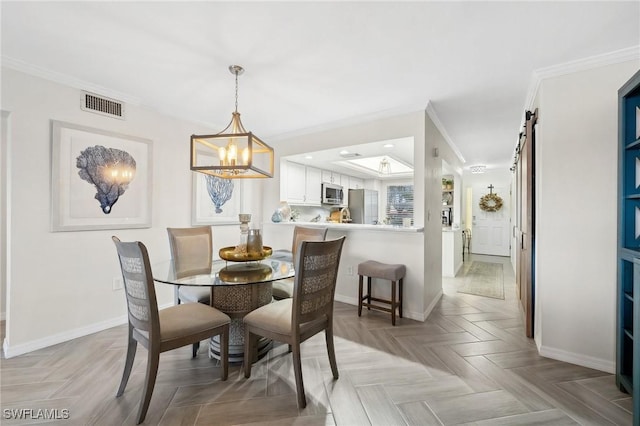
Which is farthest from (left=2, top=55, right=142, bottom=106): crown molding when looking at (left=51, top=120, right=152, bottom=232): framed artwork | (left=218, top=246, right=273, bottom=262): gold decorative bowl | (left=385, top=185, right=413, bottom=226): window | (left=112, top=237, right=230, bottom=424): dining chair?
(left=385, top=185, right=413, bottom=226): window

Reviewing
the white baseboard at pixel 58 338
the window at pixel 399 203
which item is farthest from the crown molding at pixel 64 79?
the window at pixel 399 203

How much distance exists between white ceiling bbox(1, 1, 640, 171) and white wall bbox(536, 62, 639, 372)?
33 cm

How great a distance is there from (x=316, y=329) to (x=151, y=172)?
2.67 metres

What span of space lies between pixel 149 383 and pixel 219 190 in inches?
109

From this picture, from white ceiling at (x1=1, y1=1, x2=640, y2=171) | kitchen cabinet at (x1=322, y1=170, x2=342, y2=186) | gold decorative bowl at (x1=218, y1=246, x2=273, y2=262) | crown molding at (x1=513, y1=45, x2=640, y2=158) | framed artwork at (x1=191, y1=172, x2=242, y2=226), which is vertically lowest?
gold decorative bowl at (x1=218, y1=246, x2=273, y2=262)

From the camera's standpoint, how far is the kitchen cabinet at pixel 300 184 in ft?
14.9

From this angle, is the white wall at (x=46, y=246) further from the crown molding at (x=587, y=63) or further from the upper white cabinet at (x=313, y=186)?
the crown molding at (x=587, y=63)

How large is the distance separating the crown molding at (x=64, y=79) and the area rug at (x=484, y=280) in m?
5.03

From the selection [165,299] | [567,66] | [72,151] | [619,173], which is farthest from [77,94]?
[619,173]

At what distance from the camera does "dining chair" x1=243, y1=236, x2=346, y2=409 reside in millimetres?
1694

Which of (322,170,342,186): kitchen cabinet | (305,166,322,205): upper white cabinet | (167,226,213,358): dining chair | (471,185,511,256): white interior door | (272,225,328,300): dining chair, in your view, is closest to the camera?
(167,226,213,358): dining chair

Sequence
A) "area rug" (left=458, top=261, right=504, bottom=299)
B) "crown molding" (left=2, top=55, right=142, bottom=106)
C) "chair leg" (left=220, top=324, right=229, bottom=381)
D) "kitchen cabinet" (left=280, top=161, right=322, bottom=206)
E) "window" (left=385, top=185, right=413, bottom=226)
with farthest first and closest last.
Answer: "window" (left=385, top=185, right=413, bottom=226) < "kitchen cabinet" (left=280, top=161, right=322, bottom=206) < "area rug" (left=458, top=261, right=504, bottom=299) < "crown molding" (left=2, top=55, right=142, bottom=106) < "chair leg" (left=220, top=324, right=229, bottom=381)

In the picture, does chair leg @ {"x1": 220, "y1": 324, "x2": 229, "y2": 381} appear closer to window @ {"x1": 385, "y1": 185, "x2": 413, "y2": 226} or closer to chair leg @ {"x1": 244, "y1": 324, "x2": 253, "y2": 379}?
chair leg @ {"x1": 244, "y1": 324, "x2": 253, "y2": 379}

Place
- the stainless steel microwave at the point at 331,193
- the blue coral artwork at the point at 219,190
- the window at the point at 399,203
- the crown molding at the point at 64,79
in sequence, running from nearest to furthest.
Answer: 1. the crown molding at the point at 64,79
2. the blue coral artwork at the point at 219,190
3. the stainless steel microwave at the point at 331,193
4. the window at the point at 399,203
